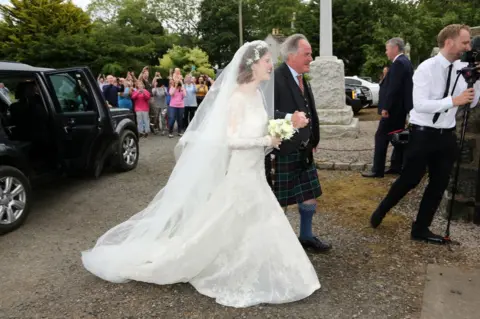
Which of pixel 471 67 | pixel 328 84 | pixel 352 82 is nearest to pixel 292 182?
pixel 471 67

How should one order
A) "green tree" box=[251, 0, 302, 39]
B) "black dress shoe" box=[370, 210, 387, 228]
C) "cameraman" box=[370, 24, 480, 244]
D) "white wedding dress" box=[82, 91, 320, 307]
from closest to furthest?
1. "white wedding dress" box=[82, 91, 320, 307]
2. "cameraman" box=[370, 24, 480, 244]
3. "black dress shoe" box=[370, 210, 387, 228]
4. "green tree" box=[251, 0, 302, 39]

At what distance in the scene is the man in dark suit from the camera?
6.21m

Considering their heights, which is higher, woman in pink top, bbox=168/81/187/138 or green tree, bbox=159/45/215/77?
green tree, bbox=159/45/215/77

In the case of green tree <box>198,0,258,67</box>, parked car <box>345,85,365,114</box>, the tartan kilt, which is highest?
green tree <box>198,0,258,67</box>

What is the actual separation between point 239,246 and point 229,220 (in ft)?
0.75

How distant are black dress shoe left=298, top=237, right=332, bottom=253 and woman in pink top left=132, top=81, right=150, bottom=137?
842cm

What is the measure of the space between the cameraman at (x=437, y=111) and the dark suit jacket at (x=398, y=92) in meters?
2.04

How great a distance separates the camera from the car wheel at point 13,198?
189 inches

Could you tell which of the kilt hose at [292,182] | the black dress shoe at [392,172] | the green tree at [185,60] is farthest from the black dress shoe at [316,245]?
the green tree at [185,60]

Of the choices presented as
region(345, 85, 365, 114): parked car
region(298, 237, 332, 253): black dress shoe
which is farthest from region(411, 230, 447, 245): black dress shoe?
region(345, 85, 365, 114): parked car


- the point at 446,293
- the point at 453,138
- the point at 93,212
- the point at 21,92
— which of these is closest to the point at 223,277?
the point at 446,293

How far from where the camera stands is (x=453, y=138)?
4012 mm

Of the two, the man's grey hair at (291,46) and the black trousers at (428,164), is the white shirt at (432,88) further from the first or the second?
the man's grey hair at (291,46)

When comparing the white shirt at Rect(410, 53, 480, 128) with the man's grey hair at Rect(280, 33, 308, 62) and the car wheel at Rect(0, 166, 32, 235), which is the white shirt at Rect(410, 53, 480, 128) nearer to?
the man's grey hair at Rect(280, 33, 308, 62)
